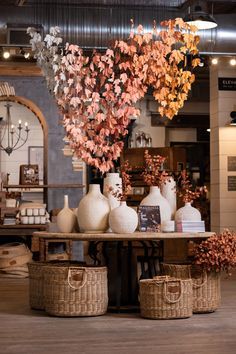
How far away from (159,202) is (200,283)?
2.53 ft

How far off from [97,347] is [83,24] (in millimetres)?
4349

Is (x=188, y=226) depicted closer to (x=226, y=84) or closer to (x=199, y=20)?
(x=199, y=20)

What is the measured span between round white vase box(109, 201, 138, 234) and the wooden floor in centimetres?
71

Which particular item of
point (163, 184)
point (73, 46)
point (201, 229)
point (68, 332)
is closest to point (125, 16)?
point (73, 46)

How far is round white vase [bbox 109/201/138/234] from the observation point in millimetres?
5969

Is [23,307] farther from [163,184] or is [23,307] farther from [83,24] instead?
[83,24]

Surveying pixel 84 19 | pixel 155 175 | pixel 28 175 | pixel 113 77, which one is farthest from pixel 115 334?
pixel 28 175

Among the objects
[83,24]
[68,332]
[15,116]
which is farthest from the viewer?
[15,116]

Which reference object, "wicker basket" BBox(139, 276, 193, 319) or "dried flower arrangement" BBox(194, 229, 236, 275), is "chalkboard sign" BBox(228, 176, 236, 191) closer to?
"dried flower arrangement" BBox(194, 229, 236, 275)

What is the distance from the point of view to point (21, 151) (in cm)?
1435

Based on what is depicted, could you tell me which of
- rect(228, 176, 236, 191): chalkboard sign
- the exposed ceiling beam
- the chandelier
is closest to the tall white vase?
the exposed ceiling beam

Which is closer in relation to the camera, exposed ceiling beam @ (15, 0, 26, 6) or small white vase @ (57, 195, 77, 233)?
small white vase @ (57, 195, 77, 233)

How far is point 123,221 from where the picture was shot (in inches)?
235

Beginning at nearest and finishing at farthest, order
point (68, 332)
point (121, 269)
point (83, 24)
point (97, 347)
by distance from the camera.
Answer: point (97, 347) → point (68, 332) → point (121, 269) → point (83, 24)
